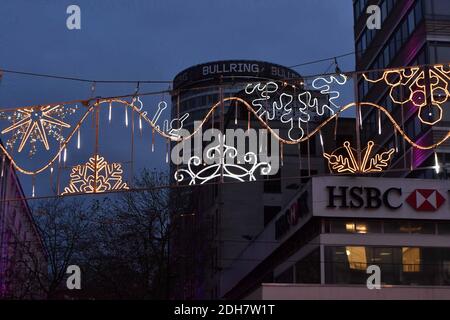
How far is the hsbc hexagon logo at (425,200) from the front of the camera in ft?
125

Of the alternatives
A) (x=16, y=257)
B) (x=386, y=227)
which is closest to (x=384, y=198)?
(x=386, y=227)

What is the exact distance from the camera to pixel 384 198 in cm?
3825

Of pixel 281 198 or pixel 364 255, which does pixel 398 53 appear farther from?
pixel 281 198

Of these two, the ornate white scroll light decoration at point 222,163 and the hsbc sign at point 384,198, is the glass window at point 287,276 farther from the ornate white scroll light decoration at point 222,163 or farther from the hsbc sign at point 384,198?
the ornate white scroll light decoration at point 222,163

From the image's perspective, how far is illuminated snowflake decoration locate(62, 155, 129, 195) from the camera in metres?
15.7

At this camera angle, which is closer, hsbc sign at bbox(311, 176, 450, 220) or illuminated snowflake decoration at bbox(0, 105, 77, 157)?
illuminated snowflake decoration at bbox(0, 105, 77, 157)

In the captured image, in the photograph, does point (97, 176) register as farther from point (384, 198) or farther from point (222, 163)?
point (384, 198)

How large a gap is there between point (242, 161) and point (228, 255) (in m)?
47.3

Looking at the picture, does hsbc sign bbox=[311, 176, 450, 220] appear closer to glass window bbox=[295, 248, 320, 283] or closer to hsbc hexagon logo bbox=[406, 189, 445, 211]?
hsbc hexagon logo bbox=[406, 189, 445, 211]

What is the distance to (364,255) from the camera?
123ft

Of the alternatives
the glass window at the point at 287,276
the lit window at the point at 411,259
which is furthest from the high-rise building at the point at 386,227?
the glass window at the point at 287,276

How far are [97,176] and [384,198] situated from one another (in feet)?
80.2

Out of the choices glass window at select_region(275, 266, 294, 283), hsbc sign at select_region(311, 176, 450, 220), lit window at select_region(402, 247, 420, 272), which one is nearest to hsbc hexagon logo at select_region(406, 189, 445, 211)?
hsbc sign at select_region(311, 176, 450, 220)

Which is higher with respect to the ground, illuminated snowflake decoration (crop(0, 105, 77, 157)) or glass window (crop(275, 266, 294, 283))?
illuminated snowflake decoration (crop(0, 105, 77, 157))
